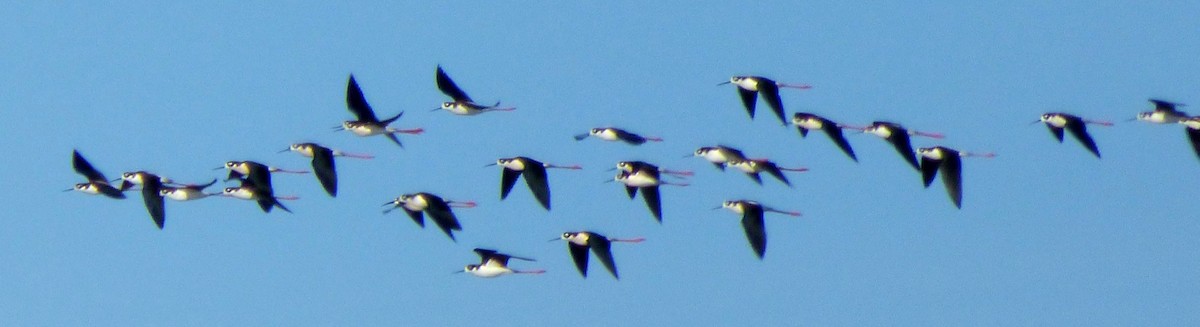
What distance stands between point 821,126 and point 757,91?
1123 millimetres

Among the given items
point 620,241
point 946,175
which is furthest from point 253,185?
point 946,175

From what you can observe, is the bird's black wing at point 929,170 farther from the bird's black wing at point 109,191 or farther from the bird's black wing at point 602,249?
the bird's black wing at point 109,191

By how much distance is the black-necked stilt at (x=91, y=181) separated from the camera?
42938 mm

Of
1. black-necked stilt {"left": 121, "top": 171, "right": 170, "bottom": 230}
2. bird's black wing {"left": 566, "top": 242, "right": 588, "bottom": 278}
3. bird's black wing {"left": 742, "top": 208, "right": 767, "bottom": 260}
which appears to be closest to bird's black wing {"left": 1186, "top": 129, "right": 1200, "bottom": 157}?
bird's black wing {"left": 742, "top": 208, "right": 767, "bottom": 260}

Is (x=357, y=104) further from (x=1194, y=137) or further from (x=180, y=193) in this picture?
(x=1194, y=137)

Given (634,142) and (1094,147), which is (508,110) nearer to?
(634,142)

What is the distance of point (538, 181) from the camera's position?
41219mm

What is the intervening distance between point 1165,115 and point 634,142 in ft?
23.5

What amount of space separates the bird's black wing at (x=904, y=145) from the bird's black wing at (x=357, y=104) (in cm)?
705

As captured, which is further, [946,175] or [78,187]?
[78,187]

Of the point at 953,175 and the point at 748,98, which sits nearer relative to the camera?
the point at 953,175

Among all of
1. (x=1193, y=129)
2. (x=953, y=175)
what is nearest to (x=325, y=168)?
(x=953, y=175)

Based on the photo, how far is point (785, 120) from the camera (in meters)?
41.1

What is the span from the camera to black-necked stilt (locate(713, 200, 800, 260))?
132ft
